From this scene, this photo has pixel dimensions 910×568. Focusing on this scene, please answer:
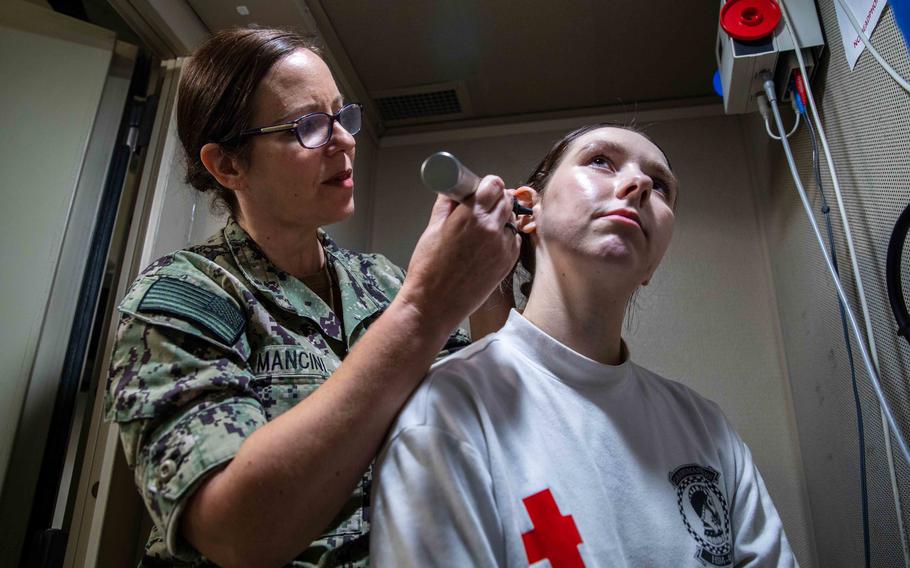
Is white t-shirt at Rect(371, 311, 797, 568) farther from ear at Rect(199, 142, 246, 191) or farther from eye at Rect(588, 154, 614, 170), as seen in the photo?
ear at Rect(199, 142, 246, 191)

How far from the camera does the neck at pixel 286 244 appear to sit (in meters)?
1.01

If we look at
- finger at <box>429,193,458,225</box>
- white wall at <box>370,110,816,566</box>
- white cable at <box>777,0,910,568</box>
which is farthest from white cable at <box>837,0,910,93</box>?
white wall at <box>370,110,816,566</box>

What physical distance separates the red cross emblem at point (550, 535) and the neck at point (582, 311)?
0.30 m

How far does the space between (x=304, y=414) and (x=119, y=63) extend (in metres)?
1.21

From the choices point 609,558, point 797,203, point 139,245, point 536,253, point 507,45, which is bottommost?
point 609,558

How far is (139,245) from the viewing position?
125 centimetres

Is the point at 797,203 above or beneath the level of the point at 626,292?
above

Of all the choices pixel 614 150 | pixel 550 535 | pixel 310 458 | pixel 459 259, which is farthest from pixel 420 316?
pixel 614 150

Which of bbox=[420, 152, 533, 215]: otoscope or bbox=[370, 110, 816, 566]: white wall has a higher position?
bbox=[370, 110, 816, 566]: white wall

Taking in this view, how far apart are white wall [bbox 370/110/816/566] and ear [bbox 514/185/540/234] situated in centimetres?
88

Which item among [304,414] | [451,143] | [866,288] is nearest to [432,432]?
[304,414]

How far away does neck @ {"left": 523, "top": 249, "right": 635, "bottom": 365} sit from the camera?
35.2 inches

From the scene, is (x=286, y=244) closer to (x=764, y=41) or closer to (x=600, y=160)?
(x=600, y=160)

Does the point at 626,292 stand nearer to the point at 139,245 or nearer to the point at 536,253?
the point at 536,253
